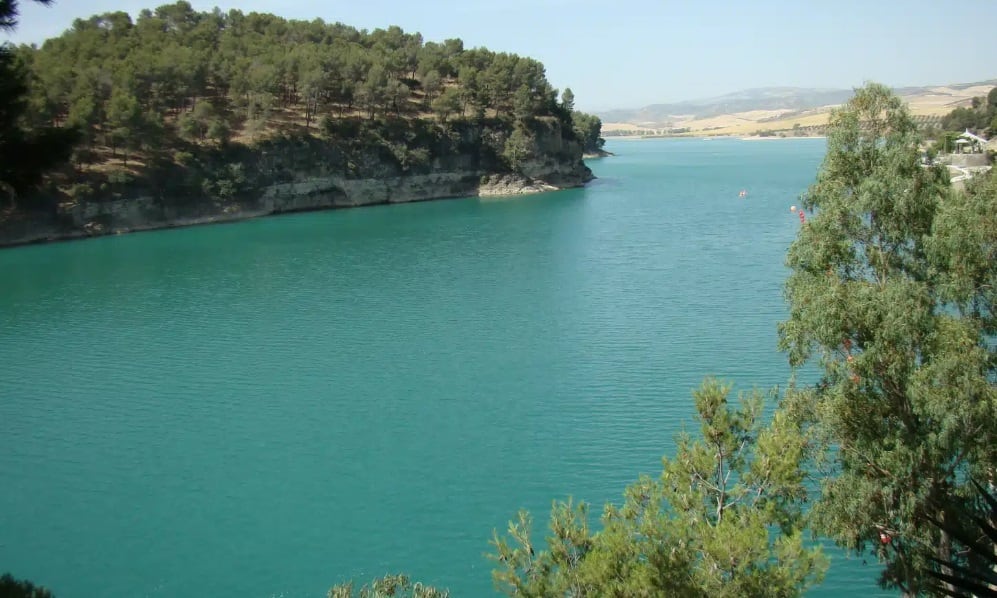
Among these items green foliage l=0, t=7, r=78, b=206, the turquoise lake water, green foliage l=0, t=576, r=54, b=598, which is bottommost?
the turquoise lake water

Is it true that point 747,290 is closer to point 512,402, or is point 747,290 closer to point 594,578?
point 512,402

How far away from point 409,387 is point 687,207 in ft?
153

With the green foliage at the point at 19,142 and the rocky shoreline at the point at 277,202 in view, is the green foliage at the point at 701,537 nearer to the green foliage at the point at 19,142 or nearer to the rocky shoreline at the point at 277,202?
the green foliage at the point at 19,142

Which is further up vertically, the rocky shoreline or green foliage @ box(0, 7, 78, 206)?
green foliage @ box(0, 7, 78, 206)

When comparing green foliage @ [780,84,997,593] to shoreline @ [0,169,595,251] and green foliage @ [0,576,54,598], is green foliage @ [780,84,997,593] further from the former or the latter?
shoreline @ [0,169,595,251]

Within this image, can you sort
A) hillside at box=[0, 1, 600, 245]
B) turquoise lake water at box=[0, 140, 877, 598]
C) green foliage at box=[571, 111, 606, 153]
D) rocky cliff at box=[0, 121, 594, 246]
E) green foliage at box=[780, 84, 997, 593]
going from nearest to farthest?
green foliage at box=[780, 84, 997, 593]
turquoise lake water at box=[0, 140, 877, 598]
rocky cliff at box=[0, 121, 594, 246]
hillside at box=[0, 1, 600, 245]
green foliage at box=[571, 111, 606, 153]

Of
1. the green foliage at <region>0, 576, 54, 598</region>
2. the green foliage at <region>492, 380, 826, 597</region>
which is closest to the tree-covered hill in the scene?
the green foliage at <region>0, 576, 54, 598</region>

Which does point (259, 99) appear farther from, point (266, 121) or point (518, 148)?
point (518, 148)

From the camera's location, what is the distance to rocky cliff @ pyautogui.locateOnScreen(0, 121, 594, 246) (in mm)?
59375

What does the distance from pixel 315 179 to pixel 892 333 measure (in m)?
68.1

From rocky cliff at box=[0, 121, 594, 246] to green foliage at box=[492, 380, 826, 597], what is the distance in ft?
187

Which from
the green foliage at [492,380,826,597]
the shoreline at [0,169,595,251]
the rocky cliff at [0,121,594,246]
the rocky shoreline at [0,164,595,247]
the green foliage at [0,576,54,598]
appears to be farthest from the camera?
the rocky cliff at [0,121,594,246]

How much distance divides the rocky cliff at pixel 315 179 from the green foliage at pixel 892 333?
57.4 m

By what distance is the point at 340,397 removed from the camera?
79.7 feet
